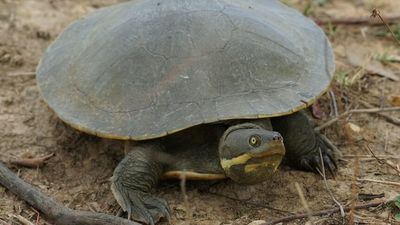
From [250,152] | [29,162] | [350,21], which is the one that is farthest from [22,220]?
[350,21]

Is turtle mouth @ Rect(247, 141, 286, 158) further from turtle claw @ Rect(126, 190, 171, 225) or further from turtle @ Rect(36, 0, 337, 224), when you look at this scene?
turtle claw @ Rect(126, 190, 171, 225)

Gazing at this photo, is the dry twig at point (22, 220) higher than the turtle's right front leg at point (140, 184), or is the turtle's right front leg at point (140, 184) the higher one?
the turtle's right front leg at point (140, 184)

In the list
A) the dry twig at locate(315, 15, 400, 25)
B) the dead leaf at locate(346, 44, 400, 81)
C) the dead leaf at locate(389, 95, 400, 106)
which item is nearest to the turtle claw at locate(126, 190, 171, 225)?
the dead leaf at locate(389, 95, 400, 106)

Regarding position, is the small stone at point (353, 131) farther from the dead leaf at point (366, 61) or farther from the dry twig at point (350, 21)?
the dry twig at point (350, 21)

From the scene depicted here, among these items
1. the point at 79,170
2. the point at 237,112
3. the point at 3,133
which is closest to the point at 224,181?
the point at 237,112

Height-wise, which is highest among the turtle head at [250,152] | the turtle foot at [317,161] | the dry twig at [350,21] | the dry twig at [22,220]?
the turtle head at [250,152]

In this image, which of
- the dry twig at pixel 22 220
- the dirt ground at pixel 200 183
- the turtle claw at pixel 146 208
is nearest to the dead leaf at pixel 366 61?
the dirt ground at pixel 200 183

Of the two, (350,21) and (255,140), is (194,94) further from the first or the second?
(350,21)
